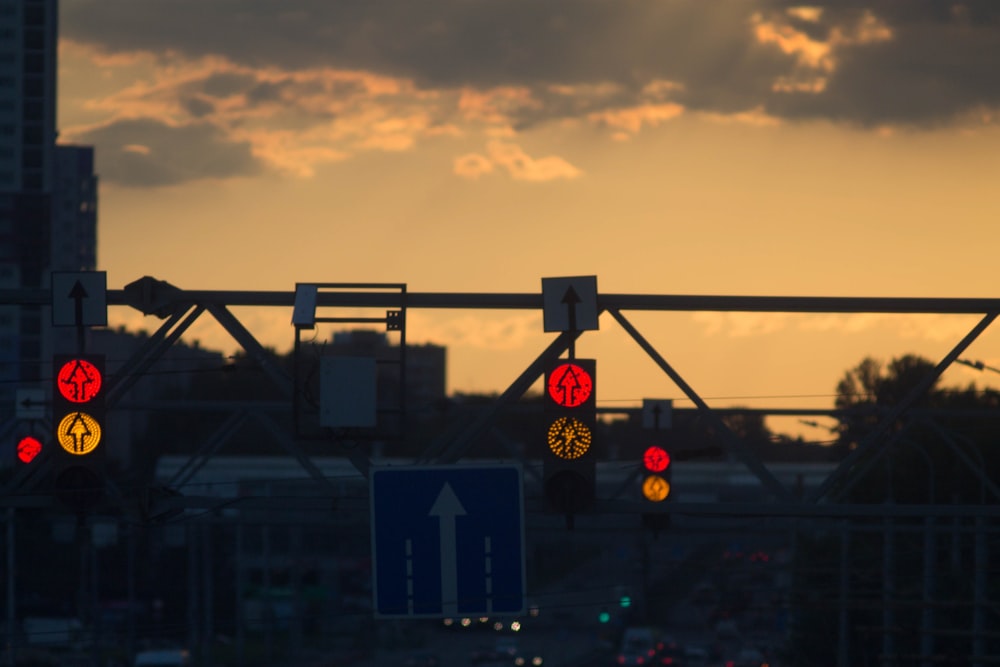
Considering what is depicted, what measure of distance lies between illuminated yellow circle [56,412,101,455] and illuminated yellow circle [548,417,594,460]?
12.9ft

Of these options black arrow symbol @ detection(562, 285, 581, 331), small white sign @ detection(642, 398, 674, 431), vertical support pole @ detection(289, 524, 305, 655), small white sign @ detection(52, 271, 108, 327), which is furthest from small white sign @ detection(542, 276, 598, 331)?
vertical support pole @ detection(289, 524, 305, 655)

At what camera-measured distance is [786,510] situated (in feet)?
49.9

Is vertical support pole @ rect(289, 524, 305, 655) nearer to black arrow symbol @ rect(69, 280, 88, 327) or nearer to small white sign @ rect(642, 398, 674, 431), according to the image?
small white sign @ rect(642, 398, 674, 431)

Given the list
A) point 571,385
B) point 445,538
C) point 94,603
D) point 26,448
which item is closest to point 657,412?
point 26,448

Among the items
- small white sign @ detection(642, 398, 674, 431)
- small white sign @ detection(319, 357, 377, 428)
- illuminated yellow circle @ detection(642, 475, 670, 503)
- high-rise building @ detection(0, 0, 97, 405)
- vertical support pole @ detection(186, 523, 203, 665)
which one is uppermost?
high-rise building @ detection(0, 0, 97, 405)

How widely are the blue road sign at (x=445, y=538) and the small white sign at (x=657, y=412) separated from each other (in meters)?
12.8

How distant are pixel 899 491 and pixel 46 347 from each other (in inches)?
3177

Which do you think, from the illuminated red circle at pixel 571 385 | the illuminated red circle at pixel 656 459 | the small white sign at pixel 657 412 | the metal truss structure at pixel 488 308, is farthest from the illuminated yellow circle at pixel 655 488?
A: the illuminated red circle at pixel 571 385

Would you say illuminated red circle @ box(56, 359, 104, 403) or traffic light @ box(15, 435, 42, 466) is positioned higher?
illuminated red circle @ box(56, 359, 104, 403)

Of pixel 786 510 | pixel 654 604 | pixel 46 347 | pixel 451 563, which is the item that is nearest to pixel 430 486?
pixel 451 563

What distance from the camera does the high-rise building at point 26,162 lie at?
127 m

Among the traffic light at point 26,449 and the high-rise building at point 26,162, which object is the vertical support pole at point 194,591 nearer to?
the traffic light at point 26,449

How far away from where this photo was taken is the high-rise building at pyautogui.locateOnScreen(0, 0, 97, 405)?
12675cm

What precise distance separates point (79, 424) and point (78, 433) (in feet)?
0.26
